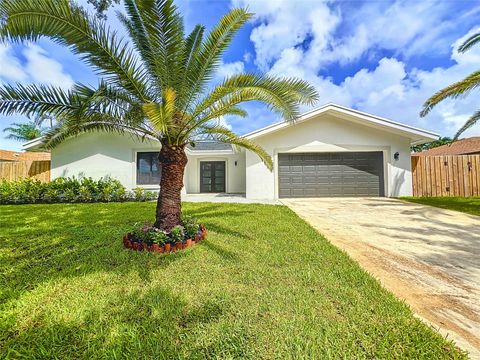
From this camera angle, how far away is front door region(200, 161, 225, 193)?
1680 cm

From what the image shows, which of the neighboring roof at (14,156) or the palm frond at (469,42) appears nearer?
the palm frond at (469,42)

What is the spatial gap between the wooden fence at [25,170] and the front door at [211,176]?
9533 mm

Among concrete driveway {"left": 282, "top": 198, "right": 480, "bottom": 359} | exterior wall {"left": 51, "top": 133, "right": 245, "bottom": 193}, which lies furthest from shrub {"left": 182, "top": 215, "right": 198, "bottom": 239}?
exterior wall {"left": 51, "top": 133, "right": 245, "bottom": 193}

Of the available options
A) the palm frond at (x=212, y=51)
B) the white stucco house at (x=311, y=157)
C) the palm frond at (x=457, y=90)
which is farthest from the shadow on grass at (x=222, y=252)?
the palm frond at (x=457, y=90)

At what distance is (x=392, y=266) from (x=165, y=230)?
425 centimetres

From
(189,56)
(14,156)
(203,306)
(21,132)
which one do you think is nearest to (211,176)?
(189,56)

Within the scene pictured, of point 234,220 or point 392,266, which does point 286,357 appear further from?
point 234,220

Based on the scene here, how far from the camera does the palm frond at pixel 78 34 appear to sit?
3.50 m

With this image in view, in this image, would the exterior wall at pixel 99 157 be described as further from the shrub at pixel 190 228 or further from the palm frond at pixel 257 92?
the palm frond at pixel 257 92

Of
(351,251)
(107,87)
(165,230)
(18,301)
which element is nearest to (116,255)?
(165,230)

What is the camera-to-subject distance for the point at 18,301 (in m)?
2.72

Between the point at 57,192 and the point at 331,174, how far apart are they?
14.8m

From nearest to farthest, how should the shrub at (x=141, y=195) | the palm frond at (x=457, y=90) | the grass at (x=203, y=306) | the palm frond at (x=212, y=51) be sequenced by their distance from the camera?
the grass at (x=203, y=306), the palm frond at (x=212, y=51), the palm frond at (x=457, y=90), the shrub at (x=141, y=195)

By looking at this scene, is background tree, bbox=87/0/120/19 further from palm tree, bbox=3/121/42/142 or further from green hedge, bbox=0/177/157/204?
palm tree, bbox=3/121/42/142
